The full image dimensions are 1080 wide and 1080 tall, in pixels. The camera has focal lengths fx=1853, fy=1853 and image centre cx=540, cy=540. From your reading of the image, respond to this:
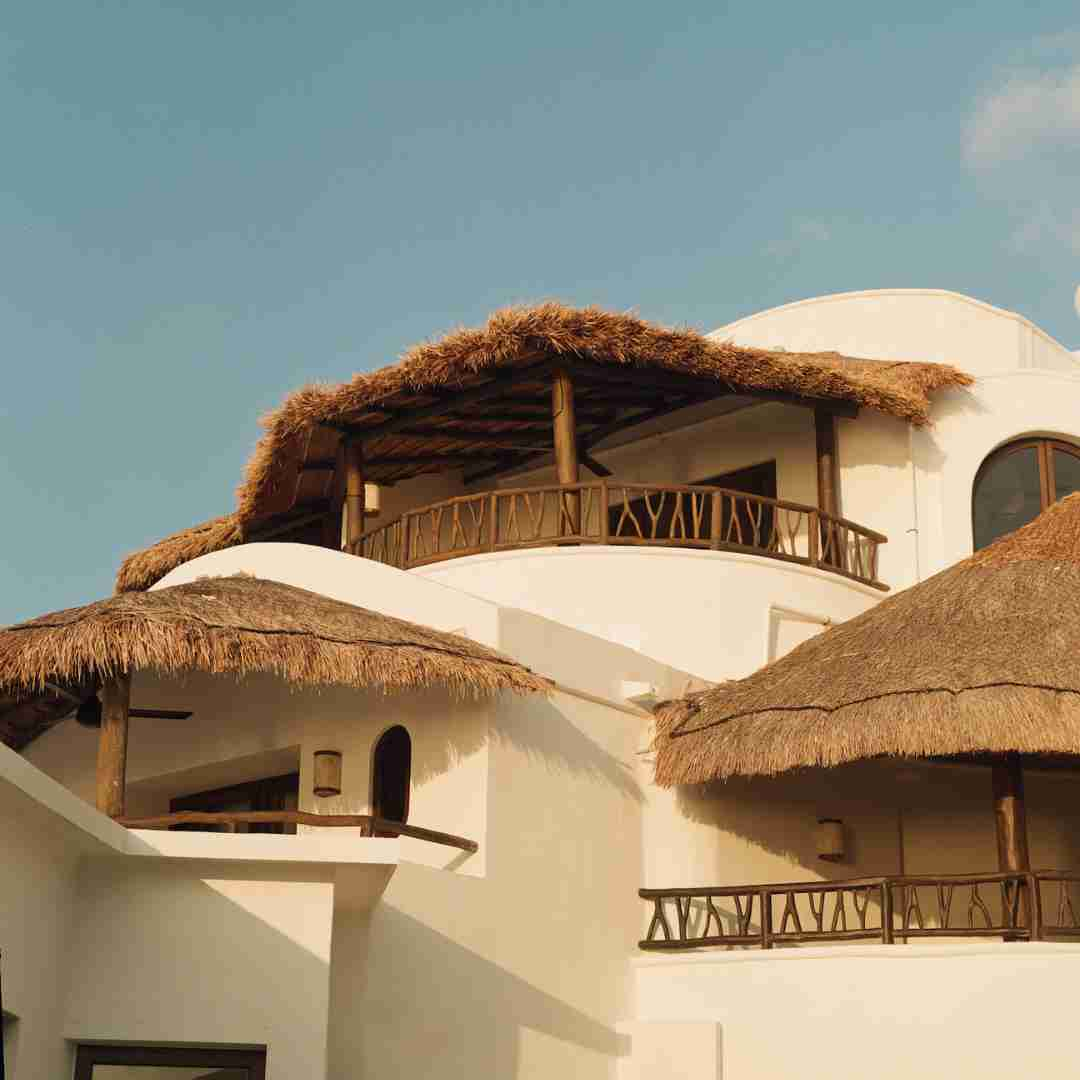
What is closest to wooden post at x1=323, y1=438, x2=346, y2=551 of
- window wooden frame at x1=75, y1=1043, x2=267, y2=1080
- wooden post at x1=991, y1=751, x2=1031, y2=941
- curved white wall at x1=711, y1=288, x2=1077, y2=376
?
curved white wall at x1=711, y1=288, x2=1077, y2=376

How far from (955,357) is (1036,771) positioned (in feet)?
18.9

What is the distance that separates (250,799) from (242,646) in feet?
12.8

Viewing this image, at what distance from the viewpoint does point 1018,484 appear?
19.3 metres

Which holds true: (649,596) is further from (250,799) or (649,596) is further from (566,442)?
(250,799)

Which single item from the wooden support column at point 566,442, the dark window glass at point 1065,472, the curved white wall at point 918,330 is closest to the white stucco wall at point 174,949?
the wooden support column at point 566,442

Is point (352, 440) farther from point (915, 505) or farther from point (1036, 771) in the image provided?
point (1036, 771)

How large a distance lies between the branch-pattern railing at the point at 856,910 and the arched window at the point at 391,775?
2.07m

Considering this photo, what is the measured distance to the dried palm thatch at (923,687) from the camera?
43.7 ft

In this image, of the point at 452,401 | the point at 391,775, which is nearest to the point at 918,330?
the point at 452,401

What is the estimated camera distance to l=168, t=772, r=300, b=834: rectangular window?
52.7 feet

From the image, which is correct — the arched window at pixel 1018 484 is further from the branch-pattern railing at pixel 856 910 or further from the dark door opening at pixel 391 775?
the dark door opening at pixel 391 775

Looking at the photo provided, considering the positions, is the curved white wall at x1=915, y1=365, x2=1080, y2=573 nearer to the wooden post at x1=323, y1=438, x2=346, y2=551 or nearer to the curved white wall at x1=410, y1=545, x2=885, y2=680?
the curved white wall at x1=410, y1=545, x2=885, y2=680

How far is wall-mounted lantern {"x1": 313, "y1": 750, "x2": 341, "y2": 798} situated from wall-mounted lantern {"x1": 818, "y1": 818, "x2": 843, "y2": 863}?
4.26 m

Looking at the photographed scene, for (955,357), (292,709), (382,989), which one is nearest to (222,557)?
(292,709)
